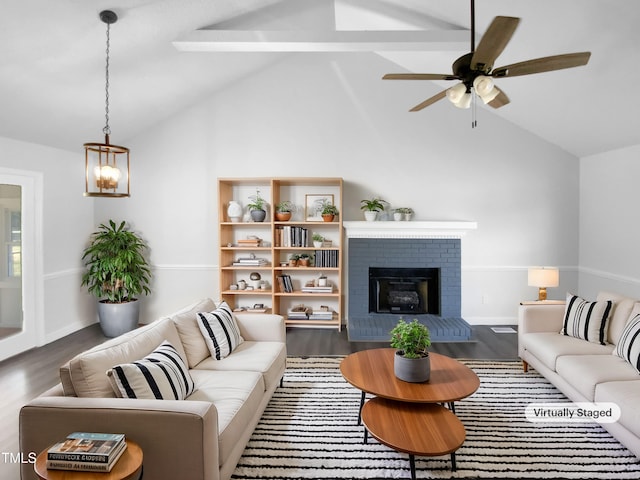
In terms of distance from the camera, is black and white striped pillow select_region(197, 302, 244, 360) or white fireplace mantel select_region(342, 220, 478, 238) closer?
black and white striped pillow select_region(197, 302, 244, 360)

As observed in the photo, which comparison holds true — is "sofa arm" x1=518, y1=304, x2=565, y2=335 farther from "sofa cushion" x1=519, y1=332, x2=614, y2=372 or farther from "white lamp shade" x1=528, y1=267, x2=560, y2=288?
"white lamp shade" x1=528, y1=267, x2=560, y2=288

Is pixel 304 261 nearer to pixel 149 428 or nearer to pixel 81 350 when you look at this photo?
pixel 81 350

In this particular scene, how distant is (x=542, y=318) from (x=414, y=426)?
2.04 meters

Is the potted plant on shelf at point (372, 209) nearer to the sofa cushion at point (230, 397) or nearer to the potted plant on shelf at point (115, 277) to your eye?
the sofa cushion at point (230, 397)

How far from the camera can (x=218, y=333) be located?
111 inches

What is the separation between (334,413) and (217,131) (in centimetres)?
401

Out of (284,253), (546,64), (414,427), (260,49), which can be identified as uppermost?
(260,49)

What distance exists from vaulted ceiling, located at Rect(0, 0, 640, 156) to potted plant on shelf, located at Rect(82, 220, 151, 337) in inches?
49.0

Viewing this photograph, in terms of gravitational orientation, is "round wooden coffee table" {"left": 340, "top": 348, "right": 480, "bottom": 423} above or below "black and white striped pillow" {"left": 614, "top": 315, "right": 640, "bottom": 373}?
below

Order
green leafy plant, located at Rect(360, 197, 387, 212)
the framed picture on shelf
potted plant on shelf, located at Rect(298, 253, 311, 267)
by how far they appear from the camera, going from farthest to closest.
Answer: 1. the framed picture on shelf
2. potted plant on shelf, located at Rect(298, 253, 311, 267)
3. green leafy plant, located at Rect(360, 197, 387, 212)

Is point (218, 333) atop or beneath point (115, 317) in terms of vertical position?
atop

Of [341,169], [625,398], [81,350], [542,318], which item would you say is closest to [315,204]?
[341,169]

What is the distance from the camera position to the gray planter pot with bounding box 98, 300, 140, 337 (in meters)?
4.73

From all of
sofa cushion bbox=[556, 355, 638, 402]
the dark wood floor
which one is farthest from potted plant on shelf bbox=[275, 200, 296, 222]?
sofa cushion bbox=[556, 355, 638, 402]
